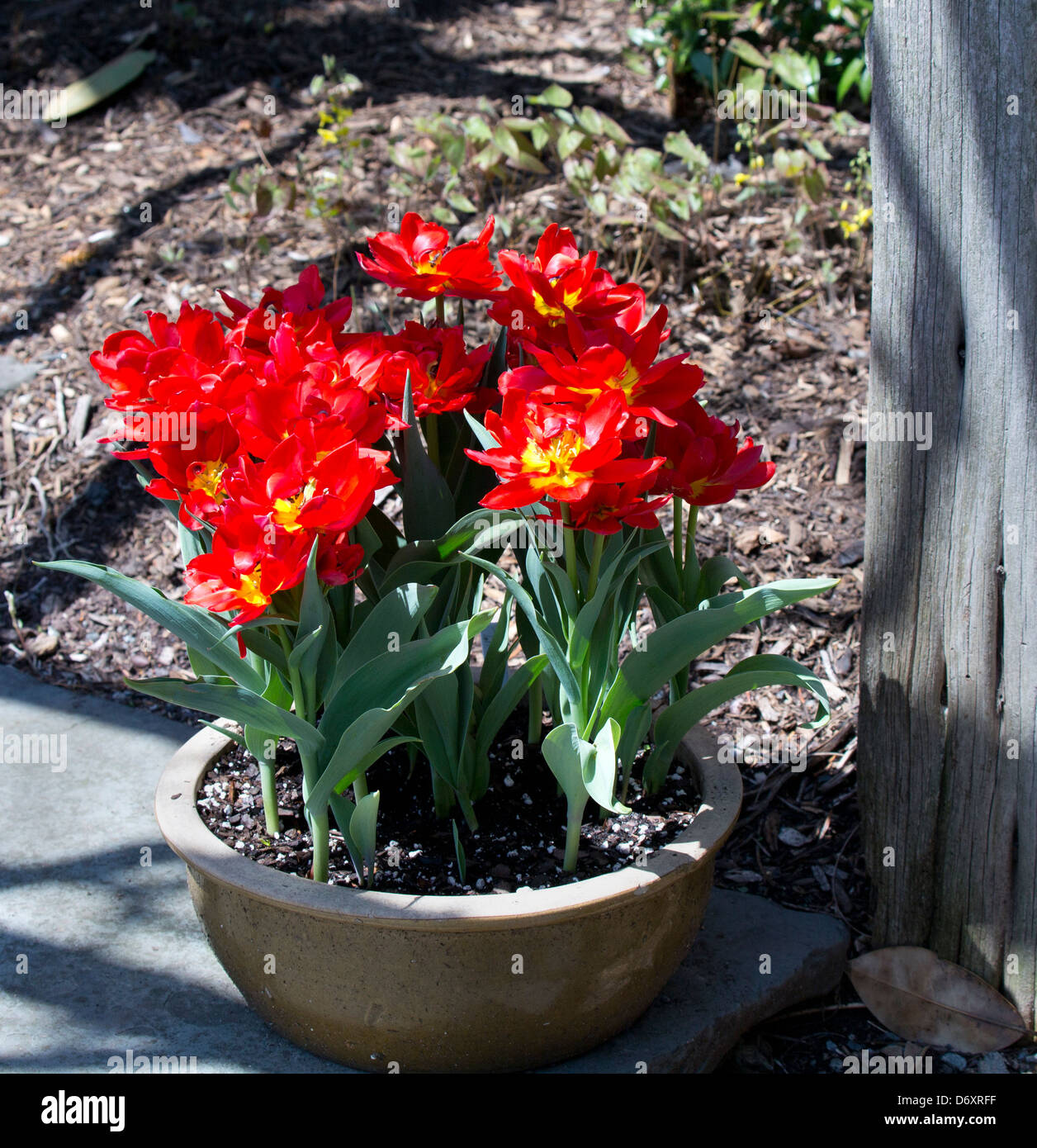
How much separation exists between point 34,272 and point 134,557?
151 cm

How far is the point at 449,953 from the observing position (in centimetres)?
151

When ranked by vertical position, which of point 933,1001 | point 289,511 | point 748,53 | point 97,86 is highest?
point 97,86

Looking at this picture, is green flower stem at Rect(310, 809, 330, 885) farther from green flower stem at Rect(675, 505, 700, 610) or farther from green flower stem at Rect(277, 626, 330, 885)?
green flower stem at Rect(675, 505, 700, 610)

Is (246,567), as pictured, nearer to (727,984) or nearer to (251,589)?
(251,589)

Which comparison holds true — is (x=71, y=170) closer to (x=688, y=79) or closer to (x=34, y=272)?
(x=34, y=272)

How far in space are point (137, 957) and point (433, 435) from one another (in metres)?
1.07

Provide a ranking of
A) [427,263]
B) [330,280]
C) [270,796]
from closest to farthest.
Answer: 1. [427,263]
2. [270,796]
3. [330,280]

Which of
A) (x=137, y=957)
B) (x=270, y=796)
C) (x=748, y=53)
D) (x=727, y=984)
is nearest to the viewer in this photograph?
(x=270, y=796)

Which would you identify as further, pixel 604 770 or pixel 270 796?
pixel 270 796

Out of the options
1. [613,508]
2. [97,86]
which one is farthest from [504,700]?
[97,86]

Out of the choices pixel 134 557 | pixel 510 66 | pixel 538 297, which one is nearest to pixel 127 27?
pixel 510 66

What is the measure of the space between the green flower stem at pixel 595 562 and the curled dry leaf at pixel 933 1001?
3.00 feet

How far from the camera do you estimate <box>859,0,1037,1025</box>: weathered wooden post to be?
162cm

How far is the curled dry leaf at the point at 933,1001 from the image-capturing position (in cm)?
189
